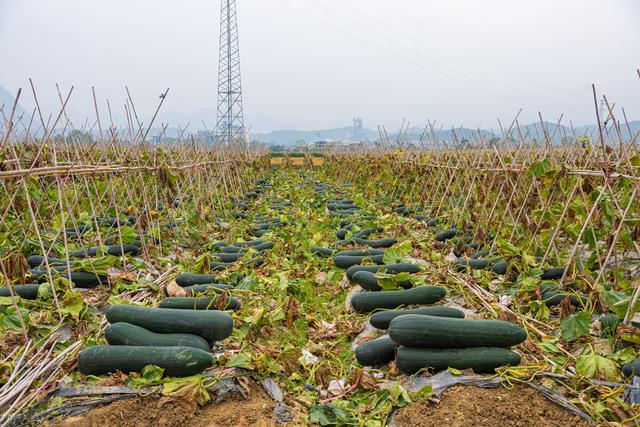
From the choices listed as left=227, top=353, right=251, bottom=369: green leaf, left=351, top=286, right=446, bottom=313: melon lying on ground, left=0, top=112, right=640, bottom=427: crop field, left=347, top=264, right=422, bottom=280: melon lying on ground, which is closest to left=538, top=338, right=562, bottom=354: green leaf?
left=0, top=112, right=640, bottom=427: crop field

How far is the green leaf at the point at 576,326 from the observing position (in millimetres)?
4531

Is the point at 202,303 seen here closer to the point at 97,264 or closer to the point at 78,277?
the point at 97,264

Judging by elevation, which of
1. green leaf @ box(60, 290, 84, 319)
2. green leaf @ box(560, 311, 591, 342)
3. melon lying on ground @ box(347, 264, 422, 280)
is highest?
green leaf @ box(60, 290, 84, 319)

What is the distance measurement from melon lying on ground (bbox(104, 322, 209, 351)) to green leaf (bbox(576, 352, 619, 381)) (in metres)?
3.50

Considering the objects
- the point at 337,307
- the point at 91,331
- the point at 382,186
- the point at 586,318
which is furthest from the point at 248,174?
the point at 586,318

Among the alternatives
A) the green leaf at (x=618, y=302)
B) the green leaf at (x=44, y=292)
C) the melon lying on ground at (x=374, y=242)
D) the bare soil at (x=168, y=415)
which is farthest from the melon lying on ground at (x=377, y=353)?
the melon lying on ground at (x=374, y=242)

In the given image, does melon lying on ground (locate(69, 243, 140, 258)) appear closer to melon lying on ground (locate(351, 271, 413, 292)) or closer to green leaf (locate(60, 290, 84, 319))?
green leaf (locate(60, 290, 84, 319))

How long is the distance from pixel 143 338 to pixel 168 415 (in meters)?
0.99

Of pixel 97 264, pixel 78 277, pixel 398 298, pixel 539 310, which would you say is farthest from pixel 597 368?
pixel 78 277

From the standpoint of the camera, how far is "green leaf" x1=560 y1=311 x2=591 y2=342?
453 centimetres

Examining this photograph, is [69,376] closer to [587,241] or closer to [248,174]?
[587,241]

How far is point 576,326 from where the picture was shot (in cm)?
455

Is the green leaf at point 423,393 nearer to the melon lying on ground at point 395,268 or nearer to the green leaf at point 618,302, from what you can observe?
the green leaf at point 618,302

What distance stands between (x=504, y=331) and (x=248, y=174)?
57.1ft
